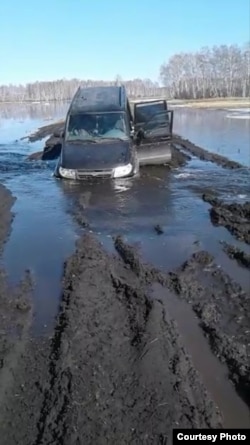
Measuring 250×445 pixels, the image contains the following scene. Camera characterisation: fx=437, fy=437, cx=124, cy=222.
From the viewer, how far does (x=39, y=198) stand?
10.2 m

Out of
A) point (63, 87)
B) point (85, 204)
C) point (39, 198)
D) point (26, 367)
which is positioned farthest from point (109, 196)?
point (63, 87)

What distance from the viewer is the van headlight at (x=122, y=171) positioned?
11000 millimetres

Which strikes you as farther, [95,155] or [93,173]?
[95,155]

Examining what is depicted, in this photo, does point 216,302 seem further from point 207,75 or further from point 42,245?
point 207,75

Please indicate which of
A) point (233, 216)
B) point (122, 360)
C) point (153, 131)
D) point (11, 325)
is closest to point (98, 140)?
point (153, 131)

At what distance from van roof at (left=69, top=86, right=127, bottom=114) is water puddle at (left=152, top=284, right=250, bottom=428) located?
8.82 m

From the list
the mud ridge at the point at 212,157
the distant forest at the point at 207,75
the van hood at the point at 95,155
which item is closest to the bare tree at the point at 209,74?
Answer: the distant forest at the point at 207,75

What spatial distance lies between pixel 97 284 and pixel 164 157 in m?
8.75

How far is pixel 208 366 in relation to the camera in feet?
12.2

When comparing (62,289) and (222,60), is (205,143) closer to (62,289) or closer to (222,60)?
(62,289)

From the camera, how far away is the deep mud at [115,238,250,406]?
3748 mm

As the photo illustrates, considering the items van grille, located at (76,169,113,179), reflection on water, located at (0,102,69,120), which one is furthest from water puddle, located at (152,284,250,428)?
reflection on water, located at (0,102,69,120)

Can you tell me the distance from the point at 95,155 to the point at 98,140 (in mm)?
873

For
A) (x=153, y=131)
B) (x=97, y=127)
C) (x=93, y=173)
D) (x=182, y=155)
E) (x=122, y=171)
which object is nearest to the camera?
(x=93, y=173)
